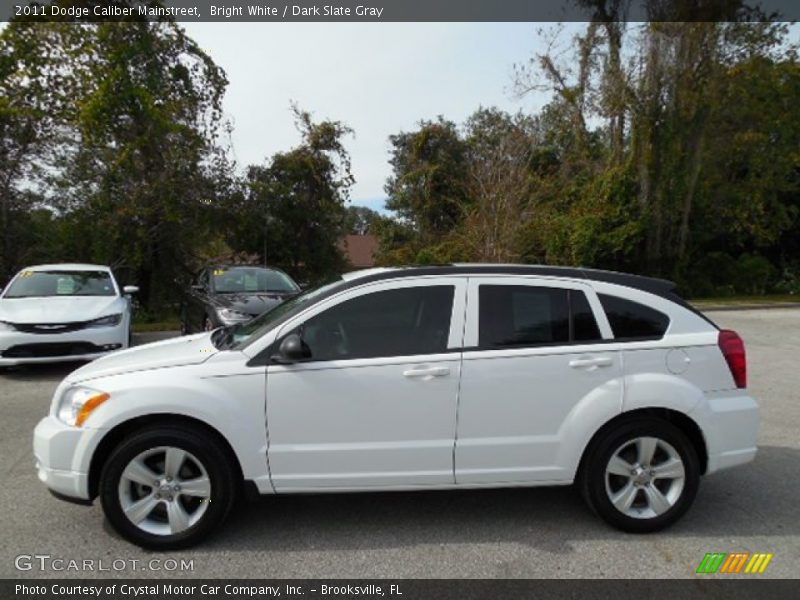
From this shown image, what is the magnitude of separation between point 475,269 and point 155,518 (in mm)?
2449

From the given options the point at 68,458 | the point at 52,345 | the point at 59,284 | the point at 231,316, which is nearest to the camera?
the point at 68,458

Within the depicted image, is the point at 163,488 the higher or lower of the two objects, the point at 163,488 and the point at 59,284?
the lower

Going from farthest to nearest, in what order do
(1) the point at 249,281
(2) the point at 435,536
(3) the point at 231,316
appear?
(1) the point at 249,281 < (3) the point at 231,316 < (2) the point at 435,536

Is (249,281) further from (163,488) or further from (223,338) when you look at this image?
(163,488)

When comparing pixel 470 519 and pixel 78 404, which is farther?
pixel 470 519

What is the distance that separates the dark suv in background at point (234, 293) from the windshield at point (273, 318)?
12.7ft

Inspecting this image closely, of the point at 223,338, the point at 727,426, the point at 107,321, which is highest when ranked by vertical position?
the point at 223,338

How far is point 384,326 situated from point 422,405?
547 millimetres

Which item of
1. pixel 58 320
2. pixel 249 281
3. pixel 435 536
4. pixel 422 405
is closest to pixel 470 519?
pixel 435 536

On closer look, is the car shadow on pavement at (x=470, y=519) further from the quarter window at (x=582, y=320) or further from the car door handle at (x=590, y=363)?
the quarter window at (x=582, y=320)

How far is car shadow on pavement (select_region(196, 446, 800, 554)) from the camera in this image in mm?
3066

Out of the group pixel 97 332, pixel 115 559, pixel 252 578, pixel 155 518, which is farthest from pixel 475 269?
pixel 97 332

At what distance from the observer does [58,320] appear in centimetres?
678
